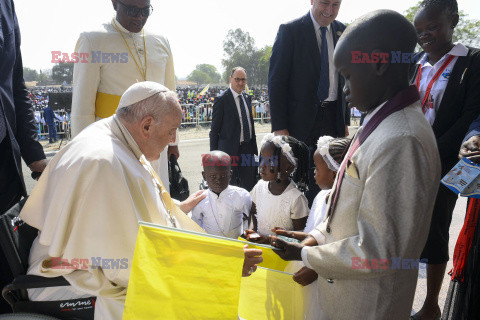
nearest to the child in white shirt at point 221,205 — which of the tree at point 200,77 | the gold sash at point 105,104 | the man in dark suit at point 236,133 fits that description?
the gold sash at point 105,104

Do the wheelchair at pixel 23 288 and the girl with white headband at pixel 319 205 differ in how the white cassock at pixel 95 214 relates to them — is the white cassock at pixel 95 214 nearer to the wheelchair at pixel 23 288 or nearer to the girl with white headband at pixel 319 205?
the wheelchair at pixel 23 288

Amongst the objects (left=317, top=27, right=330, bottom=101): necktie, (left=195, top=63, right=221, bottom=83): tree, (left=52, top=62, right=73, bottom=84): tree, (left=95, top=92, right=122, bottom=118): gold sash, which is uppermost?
(left=195, top=63, right=221, bottom=83): tree

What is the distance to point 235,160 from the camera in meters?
5.62

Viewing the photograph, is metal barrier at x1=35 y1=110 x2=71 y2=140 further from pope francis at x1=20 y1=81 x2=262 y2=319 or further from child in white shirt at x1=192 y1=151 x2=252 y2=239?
pope francis at x1=20 y1=81 x2=262 y2=319

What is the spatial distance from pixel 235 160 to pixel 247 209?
226cm

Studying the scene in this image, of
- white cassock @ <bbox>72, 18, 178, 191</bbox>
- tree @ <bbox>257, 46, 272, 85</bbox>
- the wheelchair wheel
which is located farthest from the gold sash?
tree @ <bbox>257, 46, 272, 85</bbox>

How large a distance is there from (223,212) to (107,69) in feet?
5.37

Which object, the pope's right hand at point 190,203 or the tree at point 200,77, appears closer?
the pope's right hand at point 190,203

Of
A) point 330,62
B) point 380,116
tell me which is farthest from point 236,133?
point 380,116

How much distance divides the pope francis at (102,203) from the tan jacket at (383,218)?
1.70ft

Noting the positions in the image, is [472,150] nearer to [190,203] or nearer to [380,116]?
[380,116]

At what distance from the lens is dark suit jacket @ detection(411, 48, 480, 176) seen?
2721 millimetres

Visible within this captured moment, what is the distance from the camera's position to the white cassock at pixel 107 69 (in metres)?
3.21

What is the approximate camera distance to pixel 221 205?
3369mm
